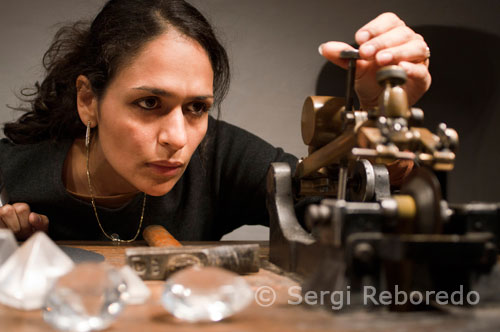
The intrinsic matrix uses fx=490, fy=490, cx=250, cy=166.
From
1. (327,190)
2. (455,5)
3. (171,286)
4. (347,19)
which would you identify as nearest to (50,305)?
(171,286)

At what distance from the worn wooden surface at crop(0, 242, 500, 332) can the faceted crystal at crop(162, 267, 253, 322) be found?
0.5 inches

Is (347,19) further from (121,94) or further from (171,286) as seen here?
(171,286)

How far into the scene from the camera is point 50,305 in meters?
0.53

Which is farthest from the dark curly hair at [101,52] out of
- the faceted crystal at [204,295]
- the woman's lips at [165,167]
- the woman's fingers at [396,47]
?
the faceted crystal at [204,295]

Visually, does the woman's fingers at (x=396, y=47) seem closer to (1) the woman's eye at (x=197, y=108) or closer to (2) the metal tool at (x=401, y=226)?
(2) the metal tool at (x=401, y=226)

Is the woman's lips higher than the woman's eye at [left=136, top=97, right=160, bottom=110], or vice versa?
the woman's eye at [left=136, top=97, right=160, bottom=110]

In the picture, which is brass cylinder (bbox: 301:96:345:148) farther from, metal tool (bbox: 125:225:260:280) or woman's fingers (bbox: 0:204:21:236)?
woman's fingers (bbox: 0:204:21:236)

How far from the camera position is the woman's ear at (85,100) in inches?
57.5

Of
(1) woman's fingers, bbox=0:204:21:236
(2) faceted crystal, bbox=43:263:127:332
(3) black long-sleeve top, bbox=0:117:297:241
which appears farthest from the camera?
(3) black long-sleeve top, bbox=0:117:297:241

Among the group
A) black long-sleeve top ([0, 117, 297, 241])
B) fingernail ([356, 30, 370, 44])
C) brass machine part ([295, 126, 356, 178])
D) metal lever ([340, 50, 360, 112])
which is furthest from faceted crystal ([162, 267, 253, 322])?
black long-sleeve top ([0, 117, 297, 241])

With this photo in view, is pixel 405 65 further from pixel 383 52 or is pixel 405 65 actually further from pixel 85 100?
pixel 85 100

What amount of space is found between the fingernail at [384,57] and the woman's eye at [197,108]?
54 cm

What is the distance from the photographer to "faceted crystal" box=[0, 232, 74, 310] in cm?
61

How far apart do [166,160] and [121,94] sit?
216mm
